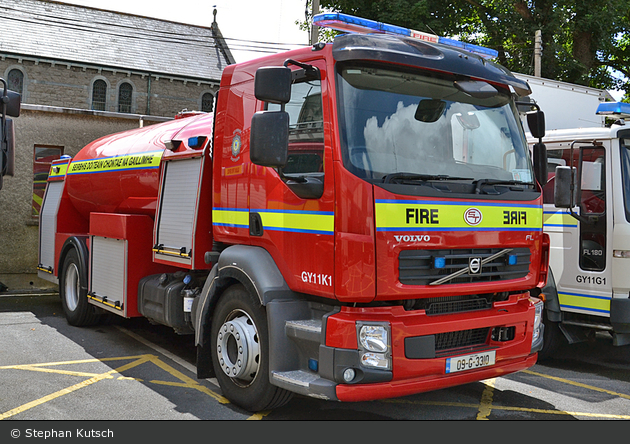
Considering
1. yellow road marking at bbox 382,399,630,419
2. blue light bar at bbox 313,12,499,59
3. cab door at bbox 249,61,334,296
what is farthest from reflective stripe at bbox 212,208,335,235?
yellow road marking at bbox 382,399,630,419

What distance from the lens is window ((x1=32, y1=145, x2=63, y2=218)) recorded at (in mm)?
14297

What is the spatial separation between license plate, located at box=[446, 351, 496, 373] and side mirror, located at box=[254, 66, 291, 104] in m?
2.19

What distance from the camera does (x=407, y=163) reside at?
423cm

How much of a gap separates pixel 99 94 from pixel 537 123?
35.6 m

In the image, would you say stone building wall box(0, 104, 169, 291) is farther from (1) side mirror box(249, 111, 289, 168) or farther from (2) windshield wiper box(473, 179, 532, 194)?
(2) windshield wiper box(473, 179, 532, 194)

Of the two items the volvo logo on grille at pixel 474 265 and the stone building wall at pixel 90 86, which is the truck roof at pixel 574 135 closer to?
the volvo logo on grille at pixel 474 265

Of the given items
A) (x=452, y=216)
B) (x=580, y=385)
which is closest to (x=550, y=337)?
(x=580, y=385)

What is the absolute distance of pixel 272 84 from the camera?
13.5 ft

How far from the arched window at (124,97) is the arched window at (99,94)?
87 cm

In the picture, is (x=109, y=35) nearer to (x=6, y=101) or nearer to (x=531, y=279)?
(x=6, y=101)

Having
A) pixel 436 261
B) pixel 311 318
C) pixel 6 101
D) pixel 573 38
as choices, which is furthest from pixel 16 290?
pixel 573 38

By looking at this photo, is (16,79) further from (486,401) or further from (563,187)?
(486,401)

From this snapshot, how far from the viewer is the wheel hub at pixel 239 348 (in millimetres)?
4699

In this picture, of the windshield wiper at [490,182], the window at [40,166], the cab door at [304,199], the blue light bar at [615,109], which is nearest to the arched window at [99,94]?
the window at [40,166]
